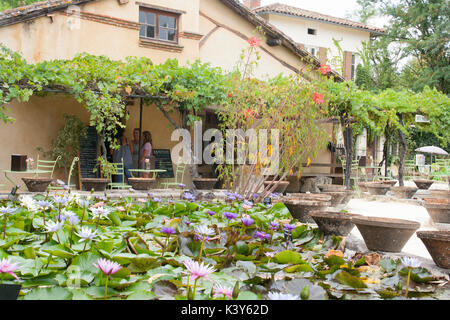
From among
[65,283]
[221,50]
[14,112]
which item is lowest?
[65,283]

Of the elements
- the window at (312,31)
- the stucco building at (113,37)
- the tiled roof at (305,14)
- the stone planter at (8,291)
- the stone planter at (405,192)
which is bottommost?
the stone planter at (405,192)

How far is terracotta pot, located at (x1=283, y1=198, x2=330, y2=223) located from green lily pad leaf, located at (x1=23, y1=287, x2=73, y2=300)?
3083 millimetres

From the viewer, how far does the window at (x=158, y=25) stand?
1117 cm

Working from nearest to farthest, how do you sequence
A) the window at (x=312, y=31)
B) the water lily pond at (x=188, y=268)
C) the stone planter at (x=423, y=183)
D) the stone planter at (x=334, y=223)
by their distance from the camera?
the water lily pond at (x=188, y=268), the stone planter at (x=334, y=223), the stone planter at (x=423, y=183), the window at (x=312, y=31)

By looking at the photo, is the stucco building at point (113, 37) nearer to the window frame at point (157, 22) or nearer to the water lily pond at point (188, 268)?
the window frame at point (157, 22)

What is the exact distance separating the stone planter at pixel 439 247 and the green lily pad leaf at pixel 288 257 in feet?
3.63

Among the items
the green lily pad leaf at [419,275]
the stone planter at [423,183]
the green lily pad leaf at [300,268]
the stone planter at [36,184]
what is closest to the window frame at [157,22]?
the stone planter at [36,184]

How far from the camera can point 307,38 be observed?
63.0 ft

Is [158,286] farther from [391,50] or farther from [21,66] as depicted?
[391,50]

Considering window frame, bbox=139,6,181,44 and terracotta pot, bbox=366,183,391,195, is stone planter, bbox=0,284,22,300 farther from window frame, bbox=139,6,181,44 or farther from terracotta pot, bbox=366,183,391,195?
window frame, bbox=139,6,181,44

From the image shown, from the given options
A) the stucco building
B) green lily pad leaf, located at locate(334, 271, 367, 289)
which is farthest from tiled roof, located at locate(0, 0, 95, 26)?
green lily pad leaf, located at locate(334, 271, 367, 289)

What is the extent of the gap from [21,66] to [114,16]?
2.95 meters
